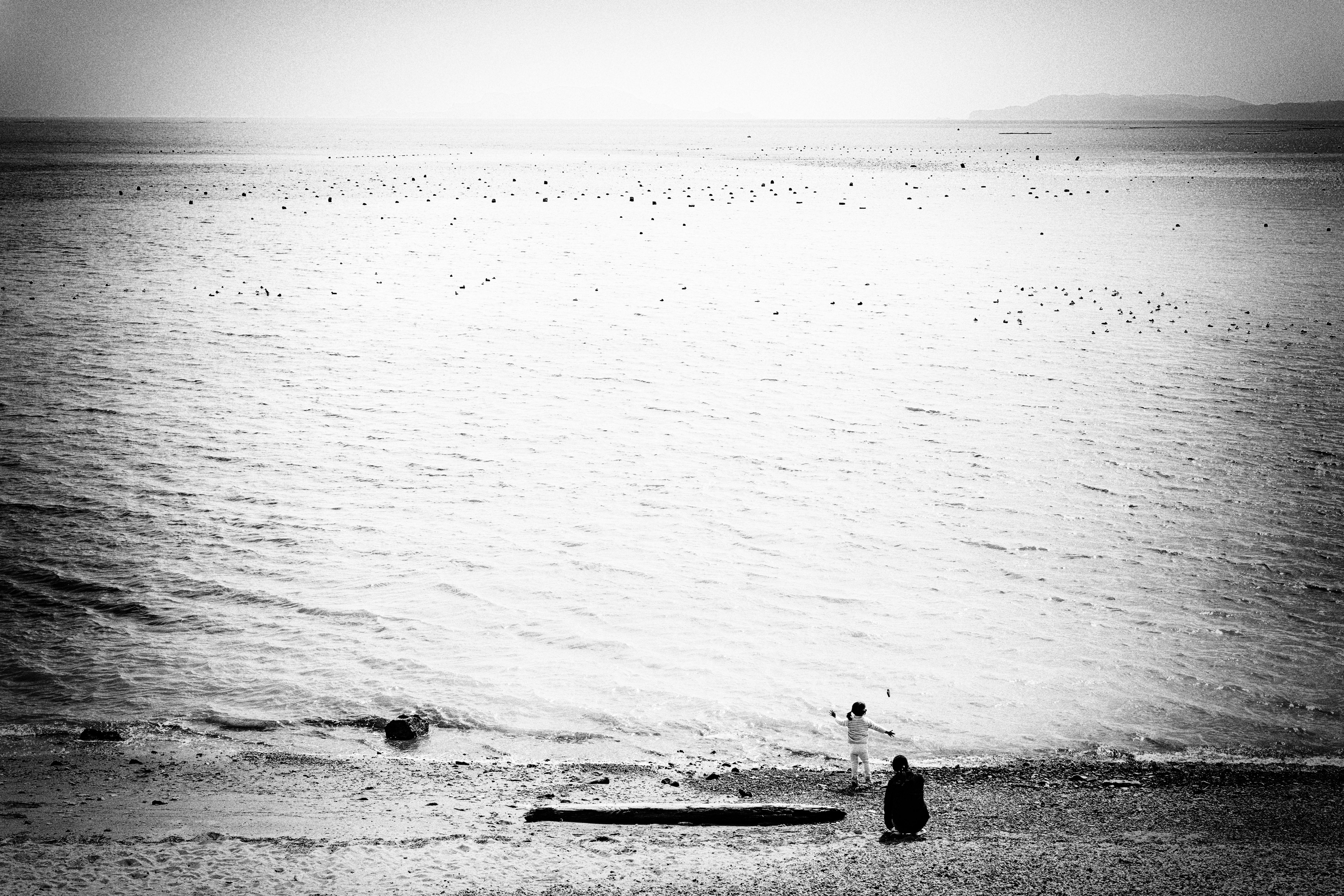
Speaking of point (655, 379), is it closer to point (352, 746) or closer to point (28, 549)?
point (28, 549)

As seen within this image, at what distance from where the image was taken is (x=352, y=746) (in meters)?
14.0

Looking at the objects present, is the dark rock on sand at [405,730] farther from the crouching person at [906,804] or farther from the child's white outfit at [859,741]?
the crouching person at [906,804]

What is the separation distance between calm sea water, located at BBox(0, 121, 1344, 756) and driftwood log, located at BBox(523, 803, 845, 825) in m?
1.97

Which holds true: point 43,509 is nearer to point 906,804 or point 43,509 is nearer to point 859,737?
point 859,737

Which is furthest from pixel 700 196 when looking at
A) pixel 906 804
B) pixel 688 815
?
pixel 906 804

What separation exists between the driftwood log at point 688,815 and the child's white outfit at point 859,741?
3.16 feet

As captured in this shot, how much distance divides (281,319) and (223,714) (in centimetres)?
2628

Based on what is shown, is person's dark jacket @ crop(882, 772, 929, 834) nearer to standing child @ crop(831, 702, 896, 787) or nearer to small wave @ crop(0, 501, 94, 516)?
standing child @ crop(831, 702, 896, 787)

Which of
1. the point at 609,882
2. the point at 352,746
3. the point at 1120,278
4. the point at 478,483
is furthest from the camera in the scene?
the point at 1120,278

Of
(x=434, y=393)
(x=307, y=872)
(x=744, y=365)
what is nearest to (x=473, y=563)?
(x=307, y=872)

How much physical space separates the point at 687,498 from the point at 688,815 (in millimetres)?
10768

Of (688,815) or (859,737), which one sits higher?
(859,737)

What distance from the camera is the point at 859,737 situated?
42.2 feet

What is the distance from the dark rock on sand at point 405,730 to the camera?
14.1 m
